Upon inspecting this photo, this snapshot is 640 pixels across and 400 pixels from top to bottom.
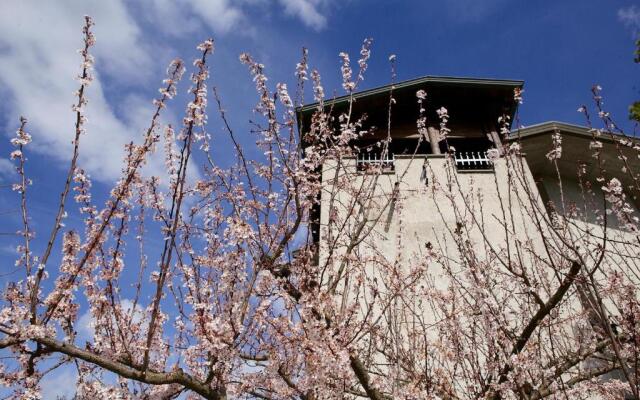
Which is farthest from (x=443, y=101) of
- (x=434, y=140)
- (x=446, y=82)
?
(x=434, y=140)

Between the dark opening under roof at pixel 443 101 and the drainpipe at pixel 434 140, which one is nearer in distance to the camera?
the drainpipe at pixel 434 140

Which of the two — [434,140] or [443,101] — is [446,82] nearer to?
[443,101]

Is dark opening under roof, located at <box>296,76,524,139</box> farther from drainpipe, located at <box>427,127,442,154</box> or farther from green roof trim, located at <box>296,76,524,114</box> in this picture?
drainpipe, located at <box>427,127,442,154</box>

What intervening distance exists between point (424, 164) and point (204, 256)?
6.40 m

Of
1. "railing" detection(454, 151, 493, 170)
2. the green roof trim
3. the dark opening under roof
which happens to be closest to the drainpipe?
"railing" detection(454, 151, 493, 170)

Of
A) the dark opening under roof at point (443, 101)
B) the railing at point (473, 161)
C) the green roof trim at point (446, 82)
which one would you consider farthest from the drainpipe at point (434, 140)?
the green roof trim at point (446, 82)

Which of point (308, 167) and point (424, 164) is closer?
point (308, 167)

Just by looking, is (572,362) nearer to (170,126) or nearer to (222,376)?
(222,376)

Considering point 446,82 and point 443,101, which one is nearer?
point 446,82

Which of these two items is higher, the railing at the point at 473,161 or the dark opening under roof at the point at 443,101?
the dark opening under roof at the point at 443,101

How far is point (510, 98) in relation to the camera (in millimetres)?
12297

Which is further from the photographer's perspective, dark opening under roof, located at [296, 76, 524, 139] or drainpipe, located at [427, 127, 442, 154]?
dark opening under roof, located at [296, 76, 524, 139]

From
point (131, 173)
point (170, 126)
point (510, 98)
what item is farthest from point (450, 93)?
point (131, 173)

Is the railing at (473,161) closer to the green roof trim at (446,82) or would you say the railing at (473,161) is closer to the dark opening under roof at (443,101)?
the dark opening under roof at (443,101)
